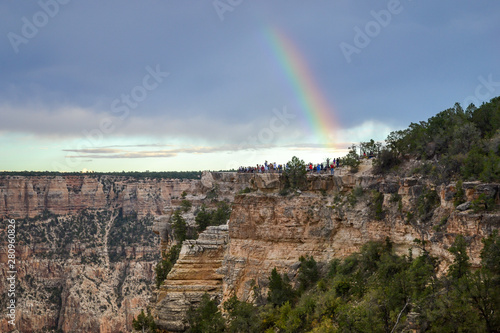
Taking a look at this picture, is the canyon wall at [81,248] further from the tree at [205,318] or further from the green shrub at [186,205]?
the tree at [205,318]

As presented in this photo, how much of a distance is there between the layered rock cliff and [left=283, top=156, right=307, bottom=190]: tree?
608mm

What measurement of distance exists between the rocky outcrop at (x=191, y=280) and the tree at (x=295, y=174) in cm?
851

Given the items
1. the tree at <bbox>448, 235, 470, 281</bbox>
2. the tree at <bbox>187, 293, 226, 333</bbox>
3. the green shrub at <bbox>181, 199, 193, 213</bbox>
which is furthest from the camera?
the green shrub at <bbox>181, 199, 193, 213</bbox>

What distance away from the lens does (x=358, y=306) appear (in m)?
25.0

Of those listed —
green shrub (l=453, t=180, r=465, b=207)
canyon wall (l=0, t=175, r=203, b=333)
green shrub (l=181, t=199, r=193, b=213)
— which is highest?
green shrub (l=453, t=180, r=465, b=207)

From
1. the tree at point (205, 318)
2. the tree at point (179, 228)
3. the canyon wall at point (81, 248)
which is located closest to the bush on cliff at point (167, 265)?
the tree at point (179, 228)

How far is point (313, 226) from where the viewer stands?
3559 centimetres

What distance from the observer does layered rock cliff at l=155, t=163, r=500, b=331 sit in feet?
88.4

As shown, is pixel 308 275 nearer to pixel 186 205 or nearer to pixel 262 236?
pixel 262 236

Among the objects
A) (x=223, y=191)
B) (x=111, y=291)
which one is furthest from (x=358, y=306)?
(x=111, y=291)

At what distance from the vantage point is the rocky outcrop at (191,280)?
131 feet

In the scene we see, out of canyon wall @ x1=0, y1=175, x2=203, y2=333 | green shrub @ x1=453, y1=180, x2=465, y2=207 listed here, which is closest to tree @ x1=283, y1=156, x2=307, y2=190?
green shrub @ x1=453, y1=180, x2=465, y2=207

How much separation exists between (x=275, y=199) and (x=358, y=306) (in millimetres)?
13260

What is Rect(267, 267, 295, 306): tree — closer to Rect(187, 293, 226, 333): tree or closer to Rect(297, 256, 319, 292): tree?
Rect(297, 256, 319, 292): tree
